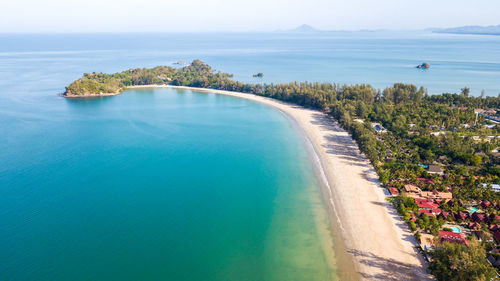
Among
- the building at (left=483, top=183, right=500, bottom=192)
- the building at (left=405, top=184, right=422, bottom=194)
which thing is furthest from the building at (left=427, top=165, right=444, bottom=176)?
the building at (left=405, top=184, right=422, bottom=194)

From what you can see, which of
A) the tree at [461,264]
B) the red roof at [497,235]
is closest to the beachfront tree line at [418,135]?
the tree at [461,264]

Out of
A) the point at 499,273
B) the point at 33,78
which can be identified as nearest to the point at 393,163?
the point at 499,273

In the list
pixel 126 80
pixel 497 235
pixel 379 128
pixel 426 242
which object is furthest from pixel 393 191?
pixel 126 80

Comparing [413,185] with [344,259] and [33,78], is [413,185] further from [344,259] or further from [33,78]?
[33,78]

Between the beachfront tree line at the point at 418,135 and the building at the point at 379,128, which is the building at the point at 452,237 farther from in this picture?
the building at the point at 379,128

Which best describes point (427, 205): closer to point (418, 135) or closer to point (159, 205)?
point (418, 135)
